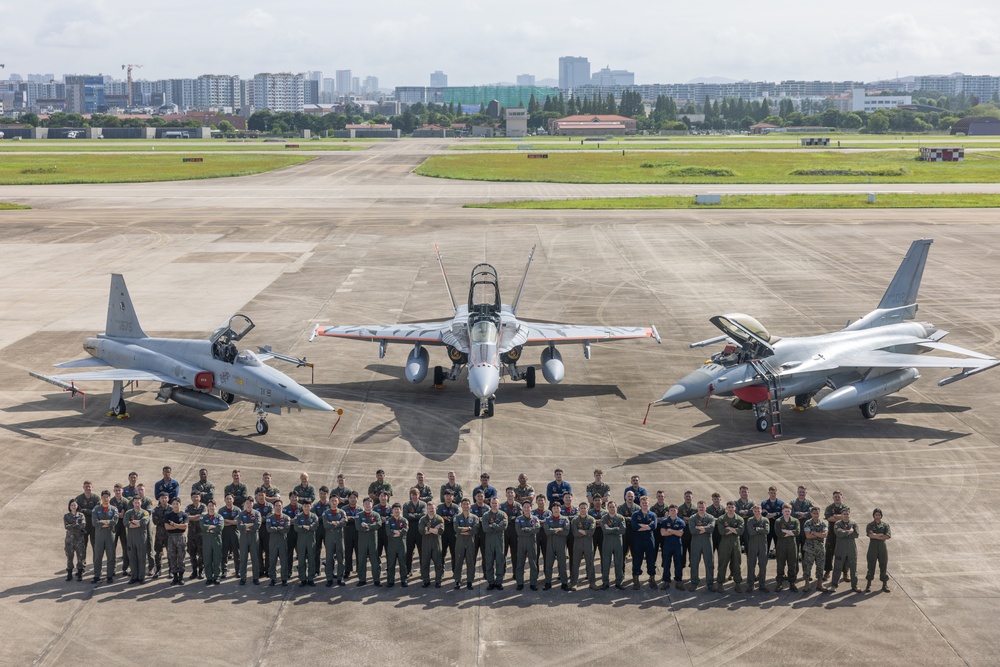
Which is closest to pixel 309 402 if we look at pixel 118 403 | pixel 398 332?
pixel 118 403

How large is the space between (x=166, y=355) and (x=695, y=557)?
14153 millimetres

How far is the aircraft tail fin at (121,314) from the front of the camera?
2378 centimetres

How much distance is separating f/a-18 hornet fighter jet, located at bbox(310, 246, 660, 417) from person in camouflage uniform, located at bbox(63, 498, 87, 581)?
9586 mm

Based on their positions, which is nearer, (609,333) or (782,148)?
(609,333)

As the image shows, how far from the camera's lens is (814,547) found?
14.8 metres

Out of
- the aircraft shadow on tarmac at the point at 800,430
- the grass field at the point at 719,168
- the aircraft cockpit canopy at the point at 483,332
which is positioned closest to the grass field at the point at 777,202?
the grass field at the point at 719,168

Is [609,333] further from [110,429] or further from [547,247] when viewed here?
[547,247]

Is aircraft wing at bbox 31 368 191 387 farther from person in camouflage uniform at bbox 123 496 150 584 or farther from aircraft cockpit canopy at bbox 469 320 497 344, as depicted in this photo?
person in camouflage uniform at bbox 123 496 150 584

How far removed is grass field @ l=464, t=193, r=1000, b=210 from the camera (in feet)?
221

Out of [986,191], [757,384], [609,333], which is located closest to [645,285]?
[609,333]

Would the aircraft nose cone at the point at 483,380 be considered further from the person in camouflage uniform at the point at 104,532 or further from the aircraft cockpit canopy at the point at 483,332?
the person in camouflage uniform at the point at 104,532

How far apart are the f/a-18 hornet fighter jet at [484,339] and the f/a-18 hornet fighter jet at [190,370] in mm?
3452

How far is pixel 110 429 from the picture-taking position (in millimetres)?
22422

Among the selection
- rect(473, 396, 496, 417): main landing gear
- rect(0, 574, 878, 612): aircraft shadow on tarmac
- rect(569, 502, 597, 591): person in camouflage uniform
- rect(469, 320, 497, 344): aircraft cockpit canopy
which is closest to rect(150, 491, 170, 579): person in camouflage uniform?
rect(0, 574, 878, 612): aircraft shadow on tarmac
